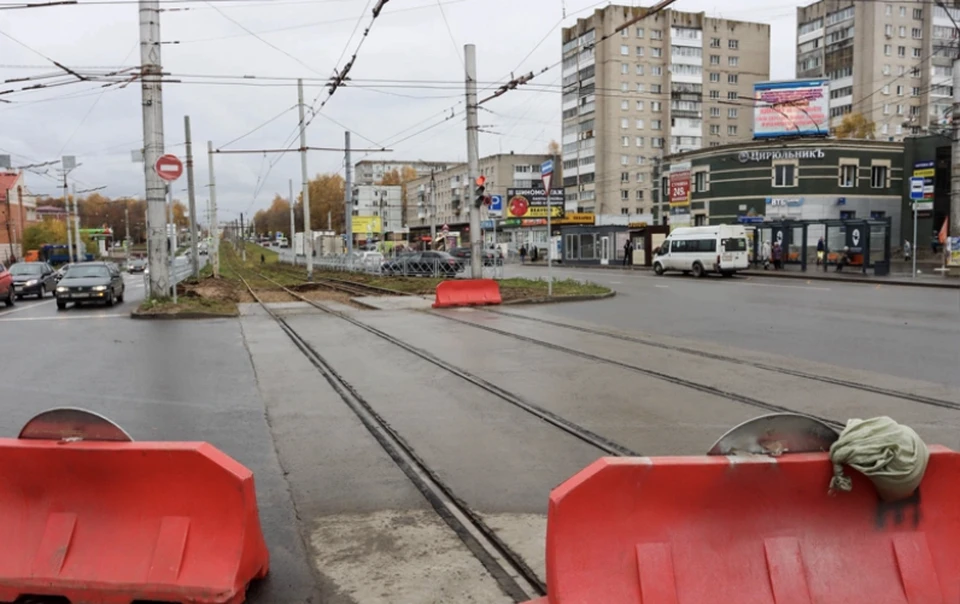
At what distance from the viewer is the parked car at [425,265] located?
40.9 meters

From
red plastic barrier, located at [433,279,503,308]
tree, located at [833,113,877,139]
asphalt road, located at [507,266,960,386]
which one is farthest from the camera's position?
tree, located at [833,113,877,139]

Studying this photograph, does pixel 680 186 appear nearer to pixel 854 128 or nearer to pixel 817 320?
pixel 854 128

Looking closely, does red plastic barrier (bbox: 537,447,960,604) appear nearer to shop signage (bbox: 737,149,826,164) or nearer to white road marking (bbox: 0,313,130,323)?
white road marking (bbox: 0,313,130,323)

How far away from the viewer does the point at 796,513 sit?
3580 mm

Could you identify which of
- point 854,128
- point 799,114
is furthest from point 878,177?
point 854,128

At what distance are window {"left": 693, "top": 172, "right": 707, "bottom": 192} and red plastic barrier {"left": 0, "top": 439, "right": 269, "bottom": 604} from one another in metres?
57.5

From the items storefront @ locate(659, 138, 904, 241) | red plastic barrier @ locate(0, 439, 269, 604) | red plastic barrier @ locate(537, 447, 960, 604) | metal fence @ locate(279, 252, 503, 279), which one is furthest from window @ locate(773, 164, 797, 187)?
red plastic barrier @ locate(0, 439, 269, 604)

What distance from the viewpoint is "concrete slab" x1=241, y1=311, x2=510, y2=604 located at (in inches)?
155

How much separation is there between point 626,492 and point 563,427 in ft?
12.4

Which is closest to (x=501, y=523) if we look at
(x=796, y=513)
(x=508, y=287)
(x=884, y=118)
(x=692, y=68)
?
(x=796, y=513)

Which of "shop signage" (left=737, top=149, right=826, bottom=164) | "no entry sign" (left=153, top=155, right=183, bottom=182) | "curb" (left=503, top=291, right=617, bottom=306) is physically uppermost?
"shop signage" (left=737, top=149, right=826, bottom=164)

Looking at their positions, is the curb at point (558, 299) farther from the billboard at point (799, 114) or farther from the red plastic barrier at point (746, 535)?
the billboard at point (799, 114)

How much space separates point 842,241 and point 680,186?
66.9ft

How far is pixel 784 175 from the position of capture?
54250 millimetres
